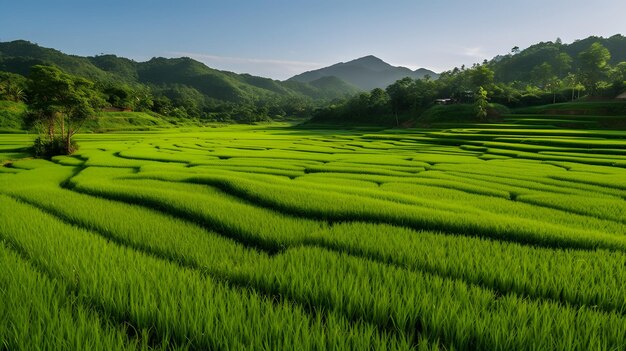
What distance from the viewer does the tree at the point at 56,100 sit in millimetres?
23016

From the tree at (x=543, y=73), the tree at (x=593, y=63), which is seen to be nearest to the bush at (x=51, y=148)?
the tree at (x=593, y=63)

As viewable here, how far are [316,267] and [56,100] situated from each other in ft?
89.5

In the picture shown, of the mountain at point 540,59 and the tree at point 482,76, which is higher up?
the mountain at point 540,59

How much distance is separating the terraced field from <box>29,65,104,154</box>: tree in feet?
52.3

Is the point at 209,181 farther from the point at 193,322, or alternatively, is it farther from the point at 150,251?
the point at 193,322

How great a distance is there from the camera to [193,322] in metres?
2.62

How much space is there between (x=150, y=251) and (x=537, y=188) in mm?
10865

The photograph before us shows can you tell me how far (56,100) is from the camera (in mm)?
23766

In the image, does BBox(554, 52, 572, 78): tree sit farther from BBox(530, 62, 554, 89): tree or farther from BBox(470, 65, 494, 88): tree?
BBox(470, 65, 494, 88): tree

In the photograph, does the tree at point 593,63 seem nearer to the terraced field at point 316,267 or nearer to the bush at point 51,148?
the terraced field at point 316,267

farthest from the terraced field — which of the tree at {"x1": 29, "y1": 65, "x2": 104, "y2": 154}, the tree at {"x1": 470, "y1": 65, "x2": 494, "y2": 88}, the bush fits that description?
the tree at {"x1": 470, "y1": 65, "x2": 494, "y2": 88}

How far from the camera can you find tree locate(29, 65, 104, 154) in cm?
2302

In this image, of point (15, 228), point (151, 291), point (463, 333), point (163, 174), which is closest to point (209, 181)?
point (163, 174)

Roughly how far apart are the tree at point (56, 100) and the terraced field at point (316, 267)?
52.3 ft
